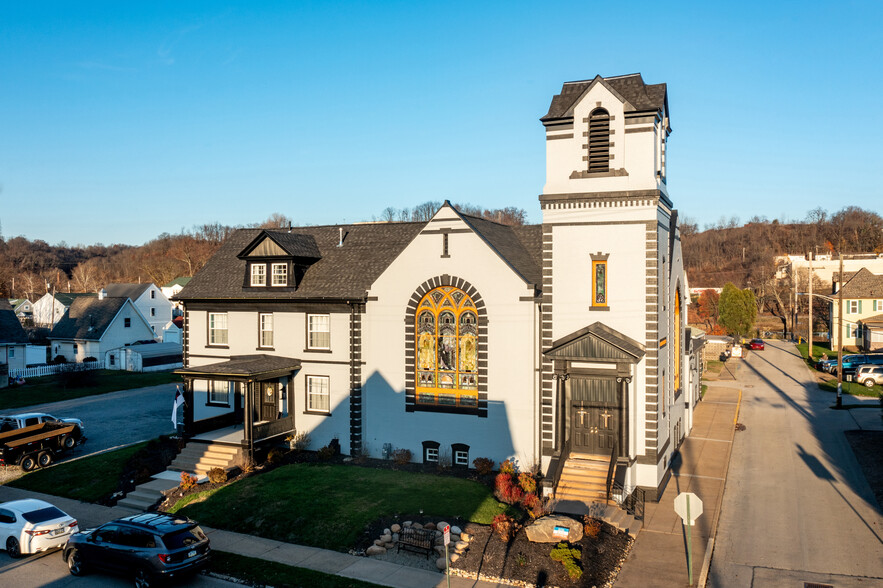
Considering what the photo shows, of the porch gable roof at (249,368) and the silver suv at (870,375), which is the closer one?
the porch gable roof at (249,368)

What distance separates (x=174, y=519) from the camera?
18.3m

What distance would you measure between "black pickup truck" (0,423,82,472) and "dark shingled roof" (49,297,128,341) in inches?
1397

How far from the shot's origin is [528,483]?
23562mm

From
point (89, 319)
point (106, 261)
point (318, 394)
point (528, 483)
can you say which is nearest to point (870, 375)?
point (528, 483)

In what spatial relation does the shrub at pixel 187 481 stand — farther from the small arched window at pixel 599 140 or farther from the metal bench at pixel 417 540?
the small arched window at pixel 599 140

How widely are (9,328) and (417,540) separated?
5249cm

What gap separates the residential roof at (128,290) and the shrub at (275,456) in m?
56.7

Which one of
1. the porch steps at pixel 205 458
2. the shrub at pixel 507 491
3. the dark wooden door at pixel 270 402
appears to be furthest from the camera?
the dark wooden door at pixel 270 402

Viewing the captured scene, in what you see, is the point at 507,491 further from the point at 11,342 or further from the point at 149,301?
the point at 149,301

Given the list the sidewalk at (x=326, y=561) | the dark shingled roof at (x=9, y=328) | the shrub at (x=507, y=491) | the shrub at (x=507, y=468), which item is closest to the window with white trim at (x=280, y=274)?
the sidewalk at (x=326, y=561)

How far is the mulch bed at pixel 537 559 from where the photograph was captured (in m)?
17.3

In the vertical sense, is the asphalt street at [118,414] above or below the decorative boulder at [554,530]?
below

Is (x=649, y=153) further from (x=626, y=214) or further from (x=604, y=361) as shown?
(x=604, y=361)

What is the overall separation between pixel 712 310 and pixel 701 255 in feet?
232
